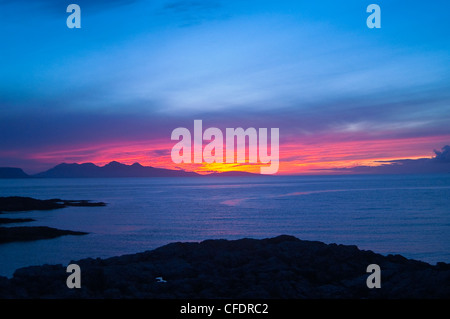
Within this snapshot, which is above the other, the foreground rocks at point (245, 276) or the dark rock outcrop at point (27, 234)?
the foreground rocks at point (245, 276)

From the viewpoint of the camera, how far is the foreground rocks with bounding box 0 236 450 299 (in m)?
12.3

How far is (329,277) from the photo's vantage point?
15.0m

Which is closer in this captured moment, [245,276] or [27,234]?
[245,276]

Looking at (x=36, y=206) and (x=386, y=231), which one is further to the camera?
(x=36, y=206)

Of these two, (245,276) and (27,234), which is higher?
(245,276)

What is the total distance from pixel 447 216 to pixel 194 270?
40397mm

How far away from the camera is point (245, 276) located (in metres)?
14.4

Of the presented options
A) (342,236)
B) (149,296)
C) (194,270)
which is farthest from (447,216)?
(149,296)

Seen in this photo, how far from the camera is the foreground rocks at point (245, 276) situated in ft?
40.3

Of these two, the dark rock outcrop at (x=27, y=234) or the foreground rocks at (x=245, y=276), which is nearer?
the foreground rocks at (x=245, y=276)

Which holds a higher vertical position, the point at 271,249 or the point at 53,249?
the point at 271,249
